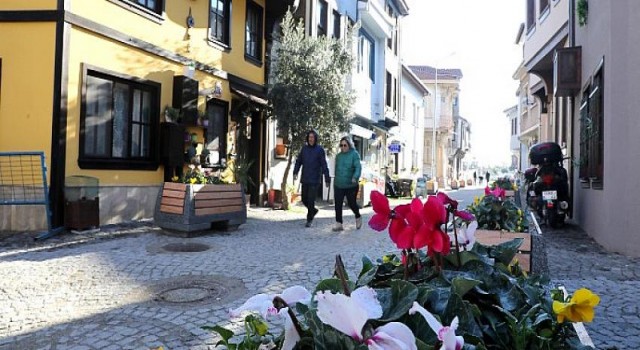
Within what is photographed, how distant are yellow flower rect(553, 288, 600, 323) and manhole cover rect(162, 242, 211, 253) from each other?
234 inches

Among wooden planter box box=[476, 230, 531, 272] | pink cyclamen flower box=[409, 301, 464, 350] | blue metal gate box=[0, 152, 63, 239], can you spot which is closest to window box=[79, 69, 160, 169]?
blue metal gate box=[0, 152, 63, 239]

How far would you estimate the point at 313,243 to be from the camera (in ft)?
25.3

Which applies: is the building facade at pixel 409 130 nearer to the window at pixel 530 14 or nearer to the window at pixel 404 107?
the window at pixel 404 107

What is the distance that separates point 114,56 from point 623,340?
8623 millimetres

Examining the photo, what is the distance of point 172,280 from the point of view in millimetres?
5117

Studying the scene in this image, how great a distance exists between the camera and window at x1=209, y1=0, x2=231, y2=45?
1180cm

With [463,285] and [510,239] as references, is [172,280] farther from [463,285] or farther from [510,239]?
[463,285]

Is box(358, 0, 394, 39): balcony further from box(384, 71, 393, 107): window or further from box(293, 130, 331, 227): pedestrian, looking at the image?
box(293, 130, 331, 227): pedestrian

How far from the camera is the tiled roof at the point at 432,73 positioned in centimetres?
4838

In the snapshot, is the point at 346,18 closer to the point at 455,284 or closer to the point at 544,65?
the point at 544,65

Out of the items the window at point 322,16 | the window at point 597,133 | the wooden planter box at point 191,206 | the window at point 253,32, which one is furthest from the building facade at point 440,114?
the wooden planter box at point 191,206

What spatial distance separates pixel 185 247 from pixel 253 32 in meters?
8.11

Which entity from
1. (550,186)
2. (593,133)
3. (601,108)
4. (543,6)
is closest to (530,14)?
(543,6)

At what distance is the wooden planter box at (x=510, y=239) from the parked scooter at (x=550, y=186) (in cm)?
601
